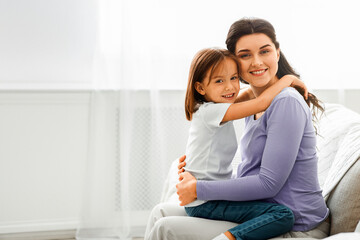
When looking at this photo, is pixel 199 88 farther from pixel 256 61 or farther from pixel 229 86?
pixel 256 61

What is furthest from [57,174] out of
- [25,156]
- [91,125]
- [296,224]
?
[296,224]

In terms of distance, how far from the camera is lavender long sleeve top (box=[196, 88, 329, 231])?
3.99ft

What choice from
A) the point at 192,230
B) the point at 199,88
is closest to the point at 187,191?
the point at 192,230

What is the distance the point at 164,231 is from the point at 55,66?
5.40 feet

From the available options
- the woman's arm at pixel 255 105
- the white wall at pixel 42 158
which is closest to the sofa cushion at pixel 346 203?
the woman's arm at pixel 255 105

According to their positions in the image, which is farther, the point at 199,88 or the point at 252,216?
the point at 199,88

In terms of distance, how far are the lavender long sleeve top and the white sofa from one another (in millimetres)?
55

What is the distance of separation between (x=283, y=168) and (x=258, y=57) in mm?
374

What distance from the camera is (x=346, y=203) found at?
1332mm

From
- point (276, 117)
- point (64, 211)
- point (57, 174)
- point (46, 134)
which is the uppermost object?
point (276, 117)

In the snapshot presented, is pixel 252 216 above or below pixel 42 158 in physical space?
above

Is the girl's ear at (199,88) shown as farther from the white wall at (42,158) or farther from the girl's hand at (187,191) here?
the white wall at (42,158)

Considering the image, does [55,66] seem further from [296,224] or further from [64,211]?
[296,224]

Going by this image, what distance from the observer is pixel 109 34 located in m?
2.50
